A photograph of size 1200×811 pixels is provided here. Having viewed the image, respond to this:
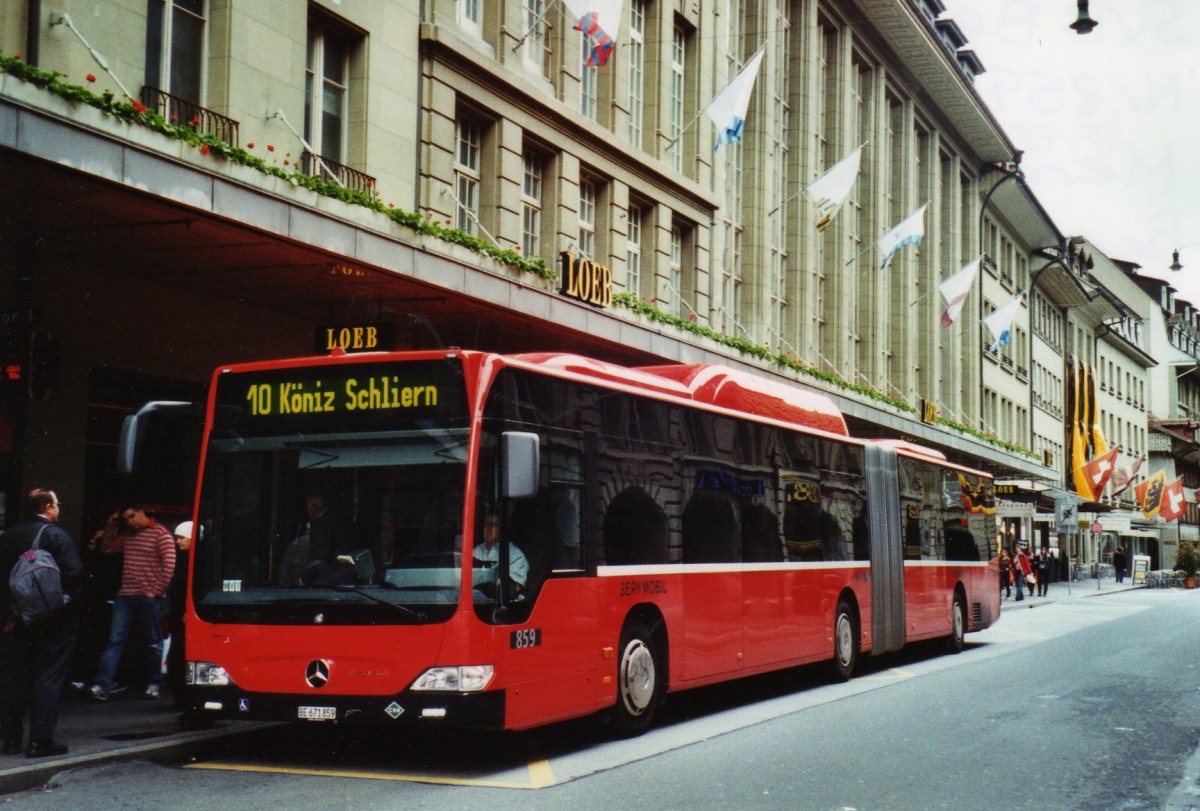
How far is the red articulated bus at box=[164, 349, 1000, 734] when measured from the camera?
940 cm

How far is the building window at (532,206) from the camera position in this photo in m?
24.3

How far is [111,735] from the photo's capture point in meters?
11.1

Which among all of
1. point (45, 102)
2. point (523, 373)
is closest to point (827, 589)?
point (523, 373)

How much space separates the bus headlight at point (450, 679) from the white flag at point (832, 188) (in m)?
20.0

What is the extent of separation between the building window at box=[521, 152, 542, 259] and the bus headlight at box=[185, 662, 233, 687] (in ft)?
48.5

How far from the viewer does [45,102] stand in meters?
11.7

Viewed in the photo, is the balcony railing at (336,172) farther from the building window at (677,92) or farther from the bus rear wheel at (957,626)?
the building window at (677,92)

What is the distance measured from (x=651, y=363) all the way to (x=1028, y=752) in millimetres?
13454

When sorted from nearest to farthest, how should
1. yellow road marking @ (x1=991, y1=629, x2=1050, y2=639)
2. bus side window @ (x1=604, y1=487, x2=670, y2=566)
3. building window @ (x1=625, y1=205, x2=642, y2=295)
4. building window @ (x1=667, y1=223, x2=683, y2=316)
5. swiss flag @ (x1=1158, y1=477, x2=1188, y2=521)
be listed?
1. bus side window @ (x1=604, y1=487, x2=670, y2=566)
2. yellow road marking @ (x1=991, y1=629, x2=1050, y2=639)
3. building window @ (x1=625, y1=205, x2=642, y2=295)
4. building window @ (x1=667, y1=223, x2=683, y2=316)
5. swiss flag @ (x1=1158, y1=477, x2=1188, y2=521)

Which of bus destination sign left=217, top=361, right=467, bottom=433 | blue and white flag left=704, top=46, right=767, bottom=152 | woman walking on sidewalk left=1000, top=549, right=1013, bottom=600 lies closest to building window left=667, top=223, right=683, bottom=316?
blue and white flag left=704, top=46, right=767, bottom=152

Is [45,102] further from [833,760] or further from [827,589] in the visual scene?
[827,589]

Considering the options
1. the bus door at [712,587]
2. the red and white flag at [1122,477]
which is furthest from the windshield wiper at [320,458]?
the red and white flag at [1122,477]

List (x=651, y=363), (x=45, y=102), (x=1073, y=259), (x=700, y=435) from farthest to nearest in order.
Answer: (x=1073, y=259) < (x=651, y=363) < (x=700, y=435) < (x=45, y=102)

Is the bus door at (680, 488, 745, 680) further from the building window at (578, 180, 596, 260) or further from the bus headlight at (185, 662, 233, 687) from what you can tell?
the building window at (578, 180, 596, 260)
